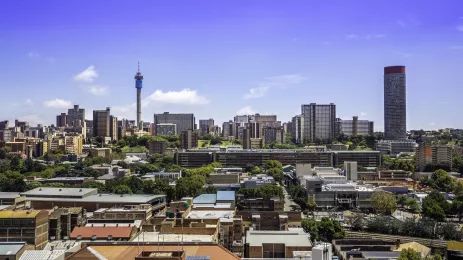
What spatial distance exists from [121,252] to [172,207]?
1212 cm

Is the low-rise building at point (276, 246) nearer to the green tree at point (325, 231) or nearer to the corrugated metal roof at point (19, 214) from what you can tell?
the green tree at point (325, 231)

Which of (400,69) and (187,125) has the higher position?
(400,69)

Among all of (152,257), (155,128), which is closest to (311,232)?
(152,257)

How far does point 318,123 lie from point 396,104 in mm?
13952

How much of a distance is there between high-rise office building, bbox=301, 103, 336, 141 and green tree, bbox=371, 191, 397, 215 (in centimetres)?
5924

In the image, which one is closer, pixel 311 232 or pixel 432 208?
pixel 311 232

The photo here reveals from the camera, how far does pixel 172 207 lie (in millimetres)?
29516

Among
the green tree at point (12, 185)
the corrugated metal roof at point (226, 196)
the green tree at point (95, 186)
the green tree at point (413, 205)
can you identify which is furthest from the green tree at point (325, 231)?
the green tree at point (12, 185)

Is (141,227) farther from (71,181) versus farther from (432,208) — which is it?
(71,181)

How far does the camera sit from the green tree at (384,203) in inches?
1395

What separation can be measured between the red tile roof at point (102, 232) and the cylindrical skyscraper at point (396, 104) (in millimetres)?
76210

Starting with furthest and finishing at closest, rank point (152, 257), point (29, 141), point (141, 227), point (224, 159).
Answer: point (29, 141), point (224, 159), point (141, 227), point (152, 257)

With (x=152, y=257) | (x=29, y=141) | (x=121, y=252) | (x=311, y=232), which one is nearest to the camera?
(x=152, y=257)

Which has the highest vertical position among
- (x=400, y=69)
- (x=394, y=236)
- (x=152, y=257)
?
(x=400, y=69)
